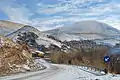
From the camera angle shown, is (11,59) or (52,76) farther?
(11,59)

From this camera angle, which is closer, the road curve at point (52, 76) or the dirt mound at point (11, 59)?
the road curve at point (52, 76)

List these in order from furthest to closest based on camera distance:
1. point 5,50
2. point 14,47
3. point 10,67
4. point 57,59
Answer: point 57,59 < point 14,47 < point 5,50 < point 10,67

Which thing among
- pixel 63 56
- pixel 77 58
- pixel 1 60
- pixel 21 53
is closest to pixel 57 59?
pixel 63 56

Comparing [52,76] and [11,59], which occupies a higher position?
[11,59]

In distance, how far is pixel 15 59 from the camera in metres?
57.8

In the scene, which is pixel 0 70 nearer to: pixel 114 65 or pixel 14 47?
pixel 14 47

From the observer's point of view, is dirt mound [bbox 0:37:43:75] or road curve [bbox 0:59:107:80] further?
dirt mound [bbox 0:37:43:75]

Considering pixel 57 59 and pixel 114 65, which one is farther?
pixel 57 59

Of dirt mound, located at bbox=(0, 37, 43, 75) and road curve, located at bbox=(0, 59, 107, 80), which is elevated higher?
dirt mound, located at bbox=(0, 37, 43, 75)

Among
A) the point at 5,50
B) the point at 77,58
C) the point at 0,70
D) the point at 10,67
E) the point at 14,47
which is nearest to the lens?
the point at 0,70

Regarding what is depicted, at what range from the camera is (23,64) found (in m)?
58.8

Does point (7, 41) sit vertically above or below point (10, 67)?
above

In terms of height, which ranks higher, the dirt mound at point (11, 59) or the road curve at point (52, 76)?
the dirt mound at point (11, 59)

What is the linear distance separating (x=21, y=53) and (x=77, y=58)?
4748 cm
